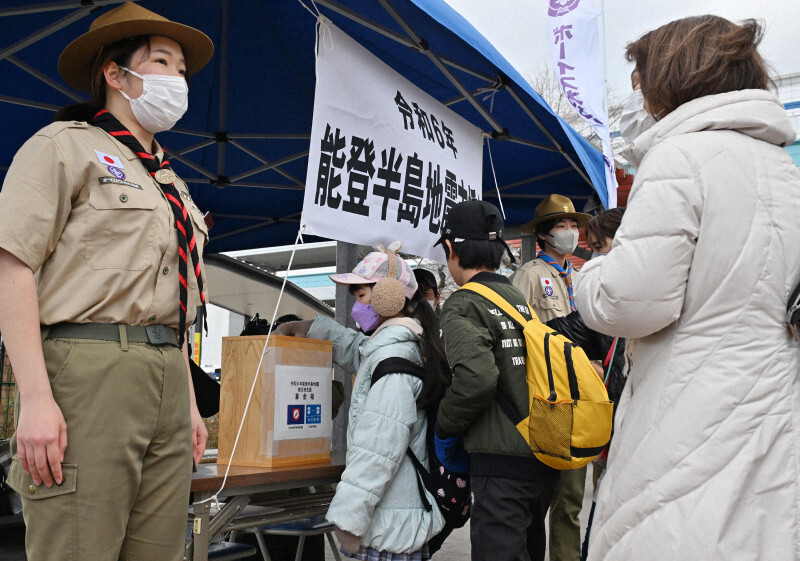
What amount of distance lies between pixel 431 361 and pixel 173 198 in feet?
5.01

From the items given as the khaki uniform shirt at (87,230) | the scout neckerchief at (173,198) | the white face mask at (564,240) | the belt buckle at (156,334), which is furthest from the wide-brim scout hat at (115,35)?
the white face mask at (564,240)

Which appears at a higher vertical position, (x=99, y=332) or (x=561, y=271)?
(x=561, y=271)

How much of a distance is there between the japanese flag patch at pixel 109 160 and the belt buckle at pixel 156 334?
40cm

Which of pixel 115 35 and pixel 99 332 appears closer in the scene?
pixel 99 332

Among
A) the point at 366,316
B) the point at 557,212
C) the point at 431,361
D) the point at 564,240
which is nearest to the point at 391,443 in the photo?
the point at 431,361

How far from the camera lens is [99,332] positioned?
1.57 meters

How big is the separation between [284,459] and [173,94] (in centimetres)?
158

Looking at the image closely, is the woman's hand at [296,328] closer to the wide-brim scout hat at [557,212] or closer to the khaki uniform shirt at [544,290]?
the khaki uniform shirt at [544,290]

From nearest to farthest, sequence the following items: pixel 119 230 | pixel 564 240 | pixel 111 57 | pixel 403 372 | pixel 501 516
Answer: pixel 119 230, pixel 111 57, pixel 501 516, pixel 403 372, pixel 564 240

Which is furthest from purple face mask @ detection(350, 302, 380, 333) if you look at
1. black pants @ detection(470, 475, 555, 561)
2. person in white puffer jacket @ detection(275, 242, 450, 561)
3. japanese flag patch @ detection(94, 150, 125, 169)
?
japanese flag patch @ detection(94, 150, 125, 169)

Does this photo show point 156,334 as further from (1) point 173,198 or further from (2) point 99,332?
(1) point 173,198

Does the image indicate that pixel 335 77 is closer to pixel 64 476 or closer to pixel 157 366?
pixel 157 366

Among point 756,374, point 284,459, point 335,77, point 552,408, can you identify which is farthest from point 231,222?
point 756,374

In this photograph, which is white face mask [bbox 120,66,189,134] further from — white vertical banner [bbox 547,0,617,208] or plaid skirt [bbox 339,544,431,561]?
white vertical banner [bbox 547,0,617,208]
